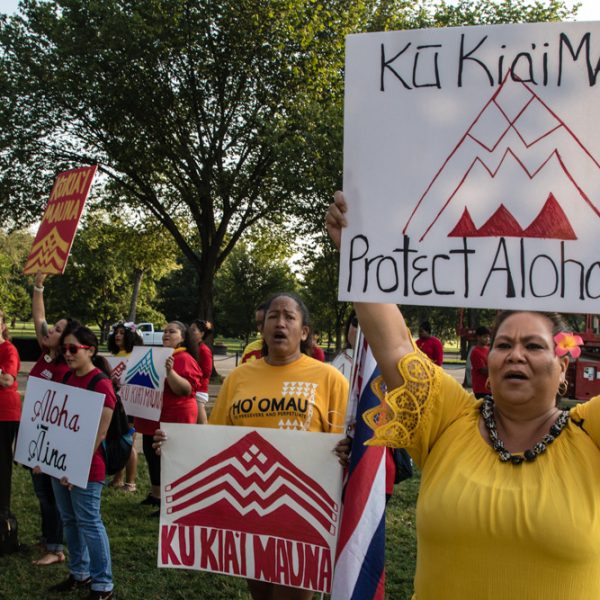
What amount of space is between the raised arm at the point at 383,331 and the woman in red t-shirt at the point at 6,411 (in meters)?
3.95

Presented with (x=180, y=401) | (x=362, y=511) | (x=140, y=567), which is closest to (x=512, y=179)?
(x=362, y=511)

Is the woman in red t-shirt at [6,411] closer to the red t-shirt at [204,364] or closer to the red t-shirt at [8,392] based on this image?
the red t-shirt at [8,392]

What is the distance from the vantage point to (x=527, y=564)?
1.92m

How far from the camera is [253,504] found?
347 cm

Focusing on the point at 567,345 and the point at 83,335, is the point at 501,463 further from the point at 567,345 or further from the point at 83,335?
the point at 83,335

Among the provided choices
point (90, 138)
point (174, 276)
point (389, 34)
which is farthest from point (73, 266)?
point (389, 34)

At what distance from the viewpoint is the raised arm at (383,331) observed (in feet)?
7.40

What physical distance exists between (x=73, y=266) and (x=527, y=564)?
41.5 m

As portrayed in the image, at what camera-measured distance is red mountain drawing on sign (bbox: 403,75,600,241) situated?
2.15 metres

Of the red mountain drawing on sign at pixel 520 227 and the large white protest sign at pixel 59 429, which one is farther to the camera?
the large white protest sign at pixel 59 429

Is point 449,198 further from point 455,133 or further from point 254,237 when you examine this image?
point 254,237

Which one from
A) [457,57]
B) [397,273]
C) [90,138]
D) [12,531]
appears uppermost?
[90,138]

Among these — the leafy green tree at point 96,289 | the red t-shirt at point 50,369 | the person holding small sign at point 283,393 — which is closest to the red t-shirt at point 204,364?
the red t-shirt at point 50,369

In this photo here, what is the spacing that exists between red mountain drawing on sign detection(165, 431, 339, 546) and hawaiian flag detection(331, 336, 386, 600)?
6.3 inches
